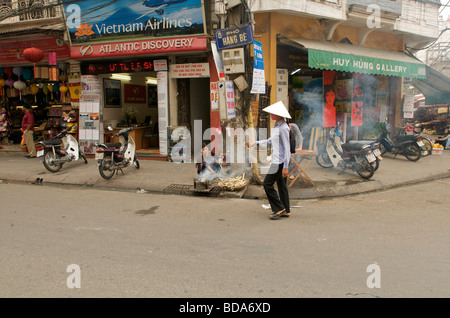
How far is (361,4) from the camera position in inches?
428

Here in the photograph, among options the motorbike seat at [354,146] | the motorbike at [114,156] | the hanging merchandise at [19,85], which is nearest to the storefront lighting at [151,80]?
the hanging merchandise at [19,85]

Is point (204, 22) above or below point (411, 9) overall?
below

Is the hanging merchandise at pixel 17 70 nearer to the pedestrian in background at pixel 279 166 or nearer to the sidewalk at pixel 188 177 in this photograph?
the sidewalk at pixel 188 177

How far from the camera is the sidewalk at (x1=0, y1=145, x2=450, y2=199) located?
7.59 m

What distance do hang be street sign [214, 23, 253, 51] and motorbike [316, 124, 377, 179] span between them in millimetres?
3720

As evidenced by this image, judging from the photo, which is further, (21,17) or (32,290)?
(21,17)

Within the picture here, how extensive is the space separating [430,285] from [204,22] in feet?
27.4

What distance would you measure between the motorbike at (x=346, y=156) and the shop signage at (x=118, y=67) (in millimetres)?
5846

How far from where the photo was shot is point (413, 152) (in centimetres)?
1073

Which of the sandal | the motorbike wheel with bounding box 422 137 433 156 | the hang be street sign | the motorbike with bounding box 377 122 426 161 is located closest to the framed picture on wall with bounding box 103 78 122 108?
the hang be street sign

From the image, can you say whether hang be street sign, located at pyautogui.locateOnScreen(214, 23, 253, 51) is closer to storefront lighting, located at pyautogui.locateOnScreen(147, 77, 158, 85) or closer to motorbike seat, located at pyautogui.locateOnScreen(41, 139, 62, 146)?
motorbike seat, located at pyautogui.locateOnScreen(41, 139, 62, 146)
